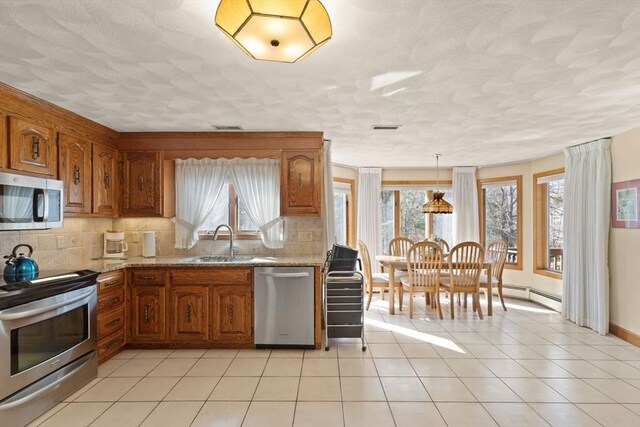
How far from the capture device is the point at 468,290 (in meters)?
4.78

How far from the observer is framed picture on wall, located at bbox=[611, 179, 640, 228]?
12.3 ft

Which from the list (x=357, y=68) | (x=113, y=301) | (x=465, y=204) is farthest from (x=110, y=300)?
(x=465, y=204)

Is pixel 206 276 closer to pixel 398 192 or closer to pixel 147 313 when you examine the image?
pixel 147 313

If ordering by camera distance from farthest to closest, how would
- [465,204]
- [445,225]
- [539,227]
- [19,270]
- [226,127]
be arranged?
[445,225]
[465,204]
[539,227]
[226,127]
[19,270]

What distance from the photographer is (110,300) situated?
3262 millimetres

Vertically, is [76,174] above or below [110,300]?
above

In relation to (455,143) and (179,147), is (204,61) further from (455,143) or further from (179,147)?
(455,143)

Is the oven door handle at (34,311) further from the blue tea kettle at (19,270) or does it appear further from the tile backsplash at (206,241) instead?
the tile backsplash at (206,241)

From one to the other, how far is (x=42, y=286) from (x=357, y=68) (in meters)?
2.51

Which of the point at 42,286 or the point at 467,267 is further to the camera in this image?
the point at 467,267

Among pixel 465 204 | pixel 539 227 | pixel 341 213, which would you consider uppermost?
pixel 465 204

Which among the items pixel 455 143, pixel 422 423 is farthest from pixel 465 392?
pixel 455 143

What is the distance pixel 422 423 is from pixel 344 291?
1.54 metres

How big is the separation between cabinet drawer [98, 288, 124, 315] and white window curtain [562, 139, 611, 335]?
5123 millimetres
